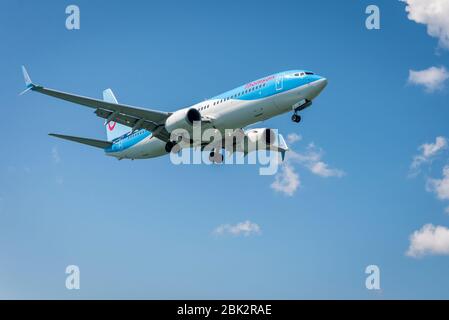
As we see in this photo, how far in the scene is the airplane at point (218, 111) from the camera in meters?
43.3

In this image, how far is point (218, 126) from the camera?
4638 centimetres

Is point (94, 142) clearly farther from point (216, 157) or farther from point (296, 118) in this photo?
point (296, 118)

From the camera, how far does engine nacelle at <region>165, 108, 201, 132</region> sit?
152ft

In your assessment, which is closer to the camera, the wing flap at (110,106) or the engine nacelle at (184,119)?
the wing flap at (110,106)

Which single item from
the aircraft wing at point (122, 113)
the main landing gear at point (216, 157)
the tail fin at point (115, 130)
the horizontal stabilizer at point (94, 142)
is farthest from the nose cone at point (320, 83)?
the horizontal stabilizer at point (94, 142)

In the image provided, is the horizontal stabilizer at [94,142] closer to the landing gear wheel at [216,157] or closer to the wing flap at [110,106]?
the wing flap at [110,106]

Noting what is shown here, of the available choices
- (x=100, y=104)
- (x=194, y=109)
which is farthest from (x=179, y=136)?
(x=100, y=104)

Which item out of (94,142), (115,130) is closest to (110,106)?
(94,142)

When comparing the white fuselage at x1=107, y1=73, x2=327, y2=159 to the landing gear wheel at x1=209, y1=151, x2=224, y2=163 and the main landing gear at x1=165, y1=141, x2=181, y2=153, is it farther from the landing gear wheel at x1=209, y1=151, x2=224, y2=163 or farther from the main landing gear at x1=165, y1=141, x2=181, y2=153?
the landing gear wheel at x1=209, y1=151, x2=224, y2=163

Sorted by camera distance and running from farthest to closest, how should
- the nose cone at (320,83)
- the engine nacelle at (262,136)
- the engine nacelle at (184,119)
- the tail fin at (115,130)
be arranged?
the tail fin at (115,130) → the engine nacelle at (262,136) → the engine nacelle at (184,119) → the nose cone at (320,83)

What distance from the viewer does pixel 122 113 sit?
4772cm

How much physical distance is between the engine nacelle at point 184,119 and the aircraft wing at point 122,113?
4.82 feet

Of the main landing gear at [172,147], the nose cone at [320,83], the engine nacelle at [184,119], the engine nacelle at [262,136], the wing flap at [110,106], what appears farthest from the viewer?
the engine nacelle at [262,136]

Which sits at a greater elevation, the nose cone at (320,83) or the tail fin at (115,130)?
the tail fin at (115,130)
